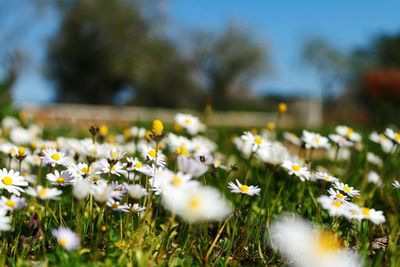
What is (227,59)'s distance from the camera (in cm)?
3322

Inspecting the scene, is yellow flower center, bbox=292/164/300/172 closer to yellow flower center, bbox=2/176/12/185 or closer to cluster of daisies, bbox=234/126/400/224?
cluster of daisies, bbox=234/126/400/224

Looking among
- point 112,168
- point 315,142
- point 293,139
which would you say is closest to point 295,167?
point 315,142

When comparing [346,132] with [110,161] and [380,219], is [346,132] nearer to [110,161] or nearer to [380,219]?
[380,219]

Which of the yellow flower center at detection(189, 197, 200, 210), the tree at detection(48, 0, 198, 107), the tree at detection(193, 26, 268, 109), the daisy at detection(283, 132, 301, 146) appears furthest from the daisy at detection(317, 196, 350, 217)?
the tree at detection(193, 26, 268, 109)

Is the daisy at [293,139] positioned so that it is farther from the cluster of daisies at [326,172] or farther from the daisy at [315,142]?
the daisy at [315,142]

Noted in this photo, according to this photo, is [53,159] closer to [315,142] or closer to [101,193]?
[101,193]

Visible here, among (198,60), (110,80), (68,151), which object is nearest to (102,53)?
(110,80)

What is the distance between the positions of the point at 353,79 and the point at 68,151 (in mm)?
42243

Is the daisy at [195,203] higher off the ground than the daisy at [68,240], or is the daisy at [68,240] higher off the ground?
the daisy at [195,203]

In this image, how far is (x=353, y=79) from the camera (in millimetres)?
42438

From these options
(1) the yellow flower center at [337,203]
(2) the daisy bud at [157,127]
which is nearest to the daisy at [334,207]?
(1) the yellow flower center at [337,203]

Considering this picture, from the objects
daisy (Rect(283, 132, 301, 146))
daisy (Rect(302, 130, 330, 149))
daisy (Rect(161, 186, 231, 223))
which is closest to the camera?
daisy (Rect(161, 186, 231, 223))

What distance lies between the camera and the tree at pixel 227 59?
32.8 m

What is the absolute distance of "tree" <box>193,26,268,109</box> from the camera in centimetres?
3284
